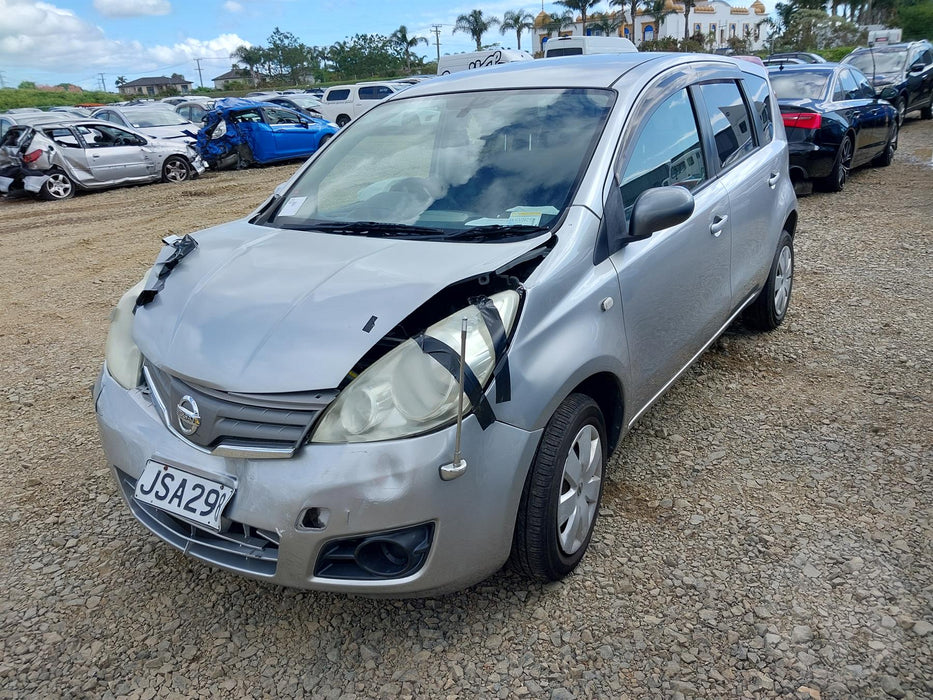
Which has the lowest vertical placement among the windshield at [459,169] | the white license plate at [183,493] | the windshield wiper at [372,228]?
the white license plate at [183,493]

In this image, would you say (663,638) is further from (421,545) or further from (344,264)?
(344,264)

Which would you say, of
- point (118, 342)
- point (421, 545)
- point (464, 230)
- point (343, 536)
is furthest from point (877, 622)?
point (118, 342)

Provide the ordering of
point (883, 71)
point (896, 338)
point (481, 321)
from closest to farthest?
point (481, 321) < point (896, 338) < point (883, 71)

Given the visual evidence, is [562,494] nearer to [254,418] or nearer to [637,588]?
[637,588]

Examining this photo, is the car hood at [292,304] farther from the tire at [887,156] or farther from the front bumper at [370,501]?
the tire at [887,156]

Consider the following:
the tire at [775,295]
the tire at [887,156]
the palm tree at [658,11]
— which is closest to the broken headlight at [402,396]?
the tire at [775,295]

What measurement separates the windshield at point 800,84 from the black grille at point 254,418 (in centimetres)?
902

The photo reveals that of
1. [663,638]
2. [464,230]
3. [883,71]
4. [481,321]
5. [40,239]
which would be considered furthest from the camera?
[883,71]

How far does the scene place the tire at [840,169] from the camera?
9008 millimetres

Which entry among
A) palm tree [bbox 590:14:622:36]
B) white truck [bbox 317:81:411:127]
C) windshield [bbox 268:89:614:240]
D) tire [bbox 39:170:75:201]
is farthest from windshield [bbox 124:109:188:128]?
palm tree [bbox 590:14:622:36]

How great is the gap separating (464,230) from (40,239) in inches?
352

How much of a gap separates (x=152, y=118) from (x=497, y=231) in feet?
55.1

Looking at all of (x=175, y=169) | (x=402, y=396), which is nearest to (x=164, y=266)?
(x=402, y=396)

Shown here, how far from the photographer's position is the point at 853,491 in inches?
122
